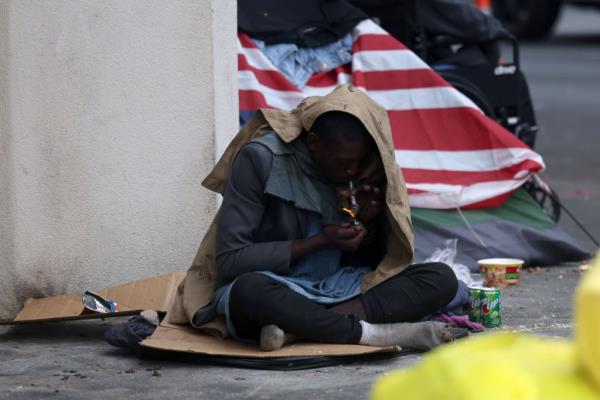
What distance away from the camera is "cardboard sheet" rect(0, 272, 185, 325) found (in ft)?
14.3

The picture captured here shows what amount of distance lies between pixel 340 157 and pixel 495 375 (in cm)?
230

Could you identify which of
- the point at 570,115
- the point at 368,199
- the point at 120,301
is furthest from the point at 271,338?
the point at 570,115

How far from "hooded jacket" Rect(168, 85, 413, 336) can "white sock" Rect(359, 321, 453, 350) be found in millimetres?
188

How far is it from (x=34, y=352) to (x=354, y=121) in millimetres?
1368

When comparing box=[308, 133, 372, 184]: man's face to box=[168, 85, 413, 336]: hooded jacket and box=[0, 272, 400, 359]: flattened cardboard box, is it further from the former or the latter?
box=[0, 272, 400, 359]: flattened cardboard box

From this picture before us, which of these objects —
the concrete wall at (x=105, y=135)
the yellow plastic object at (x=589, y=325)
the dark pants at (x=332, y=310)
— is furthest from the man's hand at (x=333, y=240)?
the yellow plastic object at (x=589, y=325)

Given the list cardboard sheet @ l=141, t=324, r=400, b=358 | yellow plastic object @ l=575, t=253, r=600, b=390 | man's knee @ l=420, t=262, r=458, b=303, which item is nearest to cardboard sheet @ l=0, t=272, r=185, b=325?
cardboard sheet @ l=141, t=324, r=400, b=358

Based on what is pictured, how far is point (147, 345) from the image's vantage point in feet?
13.0

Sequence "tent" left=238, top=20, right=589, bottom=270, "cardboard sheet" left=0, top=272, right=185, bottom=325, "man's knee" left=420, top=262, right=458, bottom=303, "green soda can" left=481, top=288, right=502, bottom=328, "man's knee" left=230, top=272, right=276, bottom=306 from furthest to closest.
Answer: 1. "tent" left=238, top=20, right=589, bottom=270
2. "green soda can" left=481, top=288, right=502, bottom=328
3. "cardboard sheet" left=0, top=272, right=185, bottom=325
4. "man's knee" left=420, top=262, right=458, bottom=303
5. "man's knee" left=230, top=272, right=276, bottom=306

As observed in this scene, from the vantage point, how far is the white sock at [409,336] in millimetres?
4055

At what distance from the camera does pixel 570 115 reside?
11.4m

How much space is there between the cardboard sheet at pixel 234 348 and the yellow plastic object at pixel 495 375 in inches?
81.4

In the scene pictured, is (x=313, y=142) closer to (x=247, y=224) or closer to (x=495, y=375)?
(x=247, y=224)

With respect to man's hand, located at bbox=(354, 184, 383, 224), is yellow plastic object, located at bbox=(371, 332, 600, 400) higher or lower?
higher
